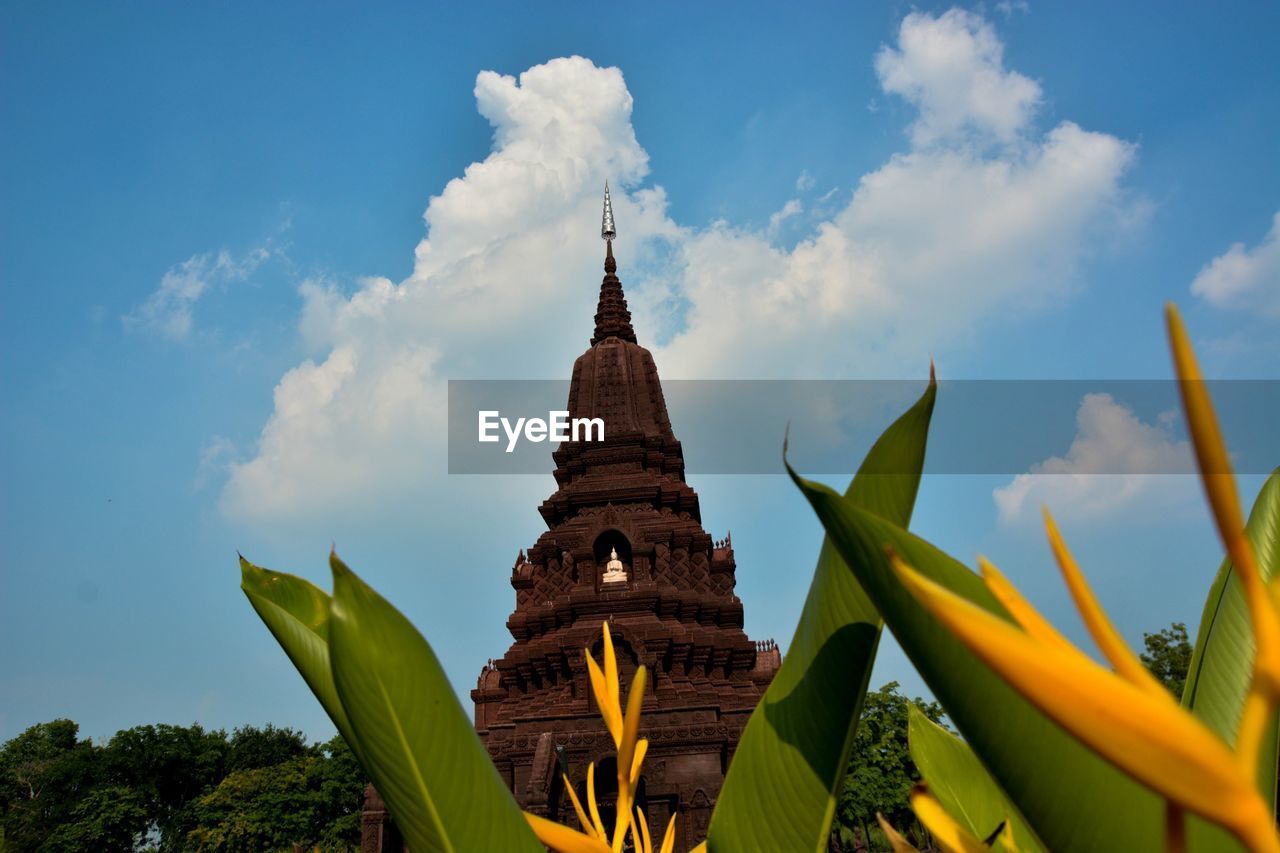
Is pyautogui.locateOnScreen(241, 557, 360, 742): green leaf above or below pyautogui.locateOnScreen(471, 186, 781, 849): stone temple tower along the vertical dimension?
below

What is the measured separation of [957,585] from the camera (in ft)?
2.86

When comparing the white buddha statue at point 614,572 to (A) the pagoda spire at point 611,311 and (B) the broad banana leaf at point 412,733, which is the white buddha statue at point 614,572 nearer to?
(A) the pagoda spire at point 611,311

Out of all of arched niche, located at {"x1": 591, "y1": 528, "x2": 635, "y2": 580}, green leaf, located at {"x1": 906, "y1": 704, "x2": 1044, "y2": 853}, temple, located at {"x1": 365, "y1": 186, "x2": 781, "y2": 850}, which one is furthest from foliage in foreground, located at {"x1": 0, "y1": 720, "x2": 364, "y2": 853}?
green leaf, located at {"x1": 906, "y1": 704, "x2": 1044, "y2": 853}

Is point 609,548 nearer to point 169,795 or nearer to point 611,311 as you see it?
point 611,311

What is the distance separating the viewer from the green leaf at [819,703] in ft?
3.49

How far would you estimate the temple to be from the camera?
1628 centimetres

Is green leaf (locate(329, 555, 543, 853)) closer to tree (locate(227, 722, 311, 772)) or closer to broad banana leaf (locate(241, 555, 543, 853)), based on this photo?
broad banana leaf (locate(241, 555, 543, 853))

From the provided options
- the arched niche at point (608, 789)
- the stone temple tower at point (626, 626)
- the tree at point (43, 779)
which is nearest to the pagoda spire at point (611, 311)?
the stone temple tower at point (626, 626)

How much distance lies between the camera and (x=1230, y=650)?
3.95 ft

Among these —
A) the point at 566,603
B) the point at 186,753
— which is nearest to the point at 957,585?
the point at 566,603

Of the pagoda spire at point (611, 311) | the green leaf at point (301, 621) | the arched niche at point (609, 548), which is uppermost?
the pagoda spire at point (611, 311)

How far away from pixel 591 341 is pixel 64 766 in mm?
26505

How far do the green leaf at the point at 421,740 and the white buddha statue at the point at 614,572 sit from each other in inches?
728

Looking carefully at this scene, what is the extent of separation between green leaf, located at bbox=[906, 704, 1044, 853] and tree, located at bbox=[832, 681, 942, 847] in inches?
812
